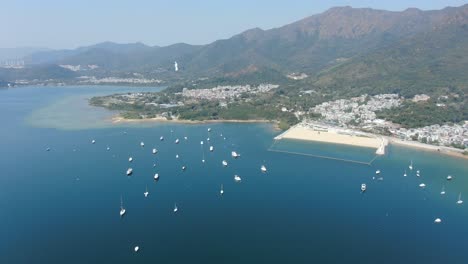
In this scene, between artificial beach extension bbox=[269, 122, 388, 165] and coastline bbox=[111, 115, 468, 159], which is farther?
artificial beach extension bbox=[269, 122, 388, 165]

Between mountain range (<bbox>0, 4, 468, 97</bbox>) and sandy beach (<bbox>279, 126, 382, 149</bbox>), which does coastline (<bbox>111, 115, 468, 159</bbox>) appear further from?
mountain range (<bbox>0, 4, 468, 97</bbox>)

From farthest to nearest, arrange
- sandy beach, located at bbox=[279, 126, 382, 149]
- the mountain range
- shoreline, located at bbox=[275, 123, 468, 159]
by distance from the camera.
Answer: the mountain range
sandy beach, located at bbox=[279, 126, 382, 149]
shoreline, located at bbox=[275, 123, 468, 159]

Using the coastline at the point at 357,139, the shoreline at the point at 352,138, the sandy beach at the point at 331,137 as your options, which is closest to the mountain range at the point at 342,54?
the shoreline at the point at 352,138

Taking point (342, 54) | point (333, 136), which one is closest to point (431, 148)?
point (333, 136)

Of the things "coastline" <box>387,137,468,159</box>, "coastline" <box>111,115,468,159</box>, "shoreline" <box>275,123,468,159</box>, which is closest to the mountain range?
"shoreline" <box>275,123,468,159</box>

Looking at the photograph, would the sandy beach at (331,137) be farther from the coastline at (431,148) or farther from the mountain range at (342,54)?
the mountain range at (342,54)

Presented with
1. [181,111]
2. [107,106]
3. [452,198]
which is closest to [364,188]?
[452,198]

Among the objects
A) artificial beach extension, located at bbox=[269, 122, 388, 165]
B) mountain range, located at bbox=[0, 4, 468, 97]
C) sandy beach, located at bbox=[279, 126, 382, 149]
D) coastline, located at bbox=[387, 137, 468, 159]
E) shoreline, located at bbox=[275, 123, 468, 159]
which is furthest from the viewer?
mountain range, located at bbox=[0, 4, 468, 97]
